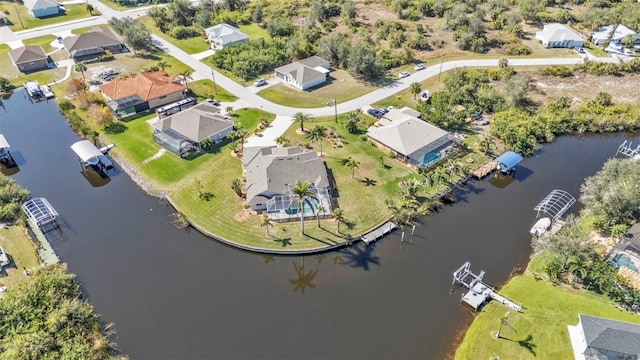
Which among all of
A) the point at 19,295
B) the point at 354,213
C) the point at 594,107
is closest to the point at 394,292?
the point at 354,213

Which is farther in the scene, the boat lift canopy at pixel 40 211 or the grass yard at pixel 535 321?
the boat lift canopy at pixel 40 211

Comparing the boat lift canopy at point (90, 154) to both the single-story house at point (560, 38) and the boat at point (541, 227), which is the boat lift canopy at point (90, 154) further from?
the single-story house at point (560, 38)

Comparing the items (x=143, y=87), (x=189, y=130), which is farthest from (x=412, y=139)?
(x=143, y=87)

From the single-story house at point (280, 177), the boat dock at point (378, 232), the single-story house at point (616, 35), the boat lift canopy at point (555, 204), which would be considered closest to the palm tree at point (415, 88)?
the single-story house at point (280, 177)

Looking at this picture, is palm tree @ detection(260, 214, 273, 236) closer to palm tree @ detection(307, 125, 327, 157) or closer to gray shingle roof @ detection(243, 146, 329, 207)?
gray shingle roof @ detection(243, 146, 329, 207)

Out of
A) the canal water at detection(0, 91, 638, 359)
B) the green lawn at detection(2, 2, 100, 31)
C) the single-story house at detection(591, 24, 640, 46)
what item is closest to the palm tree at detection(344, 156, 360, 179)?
the canal water at detection(0, 91, 638, 359)

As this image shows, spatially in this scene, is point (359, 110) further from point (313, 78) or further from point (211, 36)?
point (211, 36)
